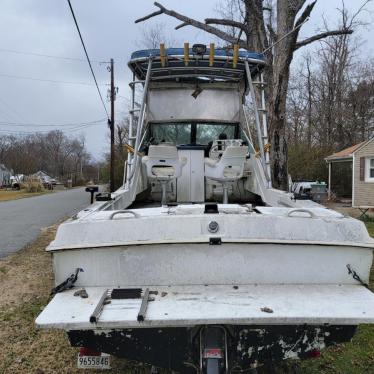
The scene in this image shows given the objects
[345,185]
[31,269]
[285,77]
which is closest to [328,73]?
[345,185]

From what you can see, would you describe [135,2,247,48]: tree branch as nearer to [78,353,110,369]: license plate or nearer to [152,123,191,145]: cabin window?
[152,123,191,145]: cabin window

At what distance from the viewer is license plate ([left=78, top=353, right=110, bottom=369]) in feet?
9.67

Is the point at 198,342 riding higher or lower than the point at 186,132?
lower

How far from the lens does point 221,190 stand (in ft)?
20.9

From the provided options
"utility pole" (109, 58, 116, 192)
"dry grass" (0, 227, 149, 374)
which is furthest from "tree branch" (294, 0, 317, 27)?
"utility pole" (109, 58, 116, 192)

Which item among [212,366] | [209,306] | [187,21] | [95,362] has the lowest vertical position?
[95,362]

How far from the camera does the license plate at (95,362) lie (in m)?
2.95

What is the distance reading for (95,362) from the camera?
296 centimetres

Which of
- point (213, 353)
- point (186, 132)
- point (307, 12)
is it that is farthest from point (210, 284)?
point (307, 12)

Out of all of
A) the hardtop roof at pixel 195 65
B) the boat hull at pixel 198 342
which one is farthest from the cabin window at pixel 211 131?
the boat hull at pixel 198 342

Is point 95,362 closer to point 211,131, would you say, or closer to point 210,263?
point 210,263

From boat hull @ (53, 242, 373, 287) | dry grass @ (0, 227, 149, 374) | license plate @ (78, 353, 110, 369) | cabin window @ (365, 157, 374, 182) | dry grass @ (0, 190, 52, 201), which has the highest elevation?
cabin window @ (365, 157, 374, 182)

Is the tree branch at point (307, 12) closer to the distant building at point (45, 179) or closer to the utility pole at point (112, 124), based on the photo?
the utility pole at point (112, 124)

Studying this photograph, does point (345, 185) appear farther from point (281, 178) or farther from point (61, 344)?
point (61, 344)
